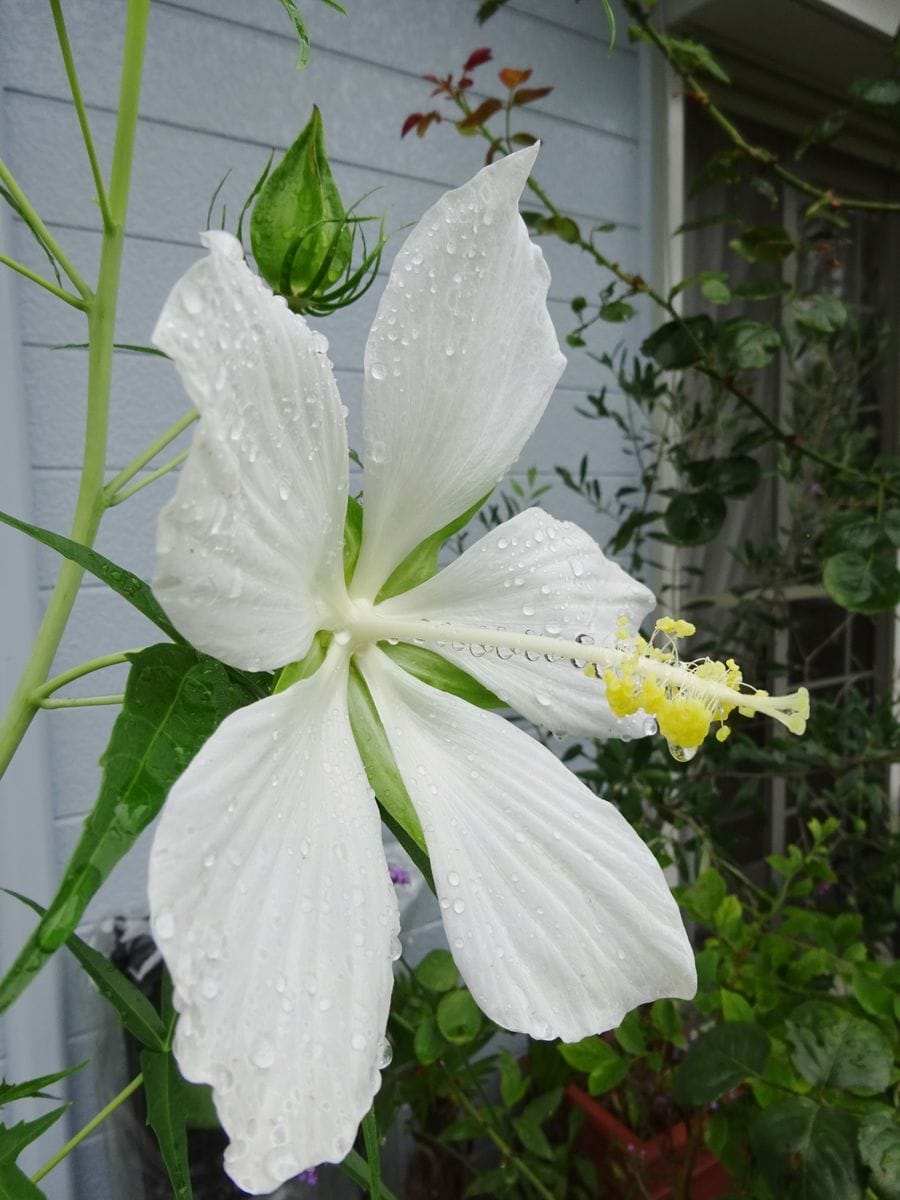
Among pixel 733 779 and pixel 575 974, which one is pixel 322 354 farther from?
pixel 733 779

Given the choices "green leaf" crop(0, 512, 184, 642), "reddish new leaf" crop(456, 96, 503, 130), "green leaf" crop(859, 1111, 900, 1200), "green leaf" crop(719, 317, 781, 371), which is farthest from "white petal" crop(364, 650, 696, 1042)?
"reddish new leaf" crop(456, 96, 503, 130)

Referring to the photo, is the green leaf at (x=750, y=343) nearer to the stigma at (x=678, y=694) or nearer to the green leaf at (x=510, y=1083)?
the stigma at (x=678, y=694)

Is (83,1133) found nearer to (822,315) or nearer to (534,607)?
(534,607)

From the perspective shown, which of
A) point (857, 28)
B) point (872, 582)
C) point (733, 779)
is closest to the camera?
point (872, 582)

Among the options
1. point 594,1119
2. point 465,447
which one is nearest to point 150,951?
point 594,1119

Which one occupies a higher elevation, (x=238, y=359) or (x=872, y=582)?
(x=238, y=359)

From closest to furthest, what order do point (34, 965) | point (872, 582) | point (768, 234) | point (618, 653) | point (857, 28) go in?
point (34, 965) → point (618, 653) → point (872, 582) → point (768, 234) → point (857, 28)

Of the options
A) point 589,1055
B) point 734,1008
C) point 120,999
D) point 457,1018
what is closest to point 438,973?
point 457,1018
